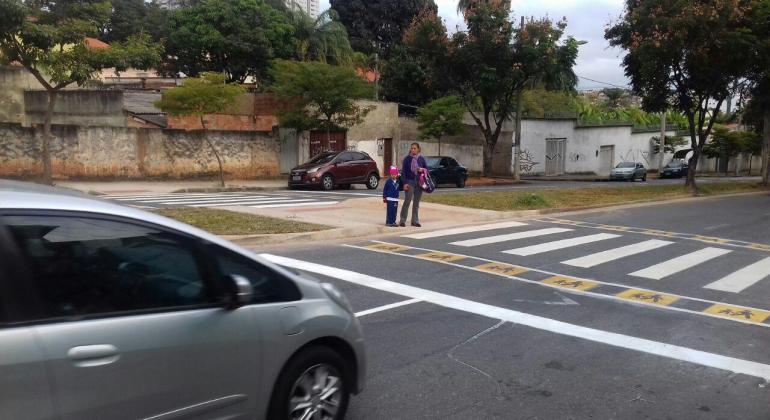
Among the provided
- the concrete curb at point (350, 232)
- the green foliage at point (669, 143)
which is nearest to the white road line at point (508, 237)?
the concrete curb at point (350, 232)

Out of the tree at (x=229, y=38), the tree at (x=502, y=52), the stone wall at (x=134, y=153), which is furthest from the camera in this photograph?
the tree at (x=229, y=38)

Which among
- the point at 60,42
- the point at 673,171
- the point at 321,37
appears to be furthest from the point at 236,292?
the point at 673,171

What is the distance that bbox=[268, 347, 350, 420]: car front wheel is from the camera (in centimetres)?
367

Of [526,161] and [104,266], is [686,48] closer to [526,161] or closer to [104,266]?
[526,161]

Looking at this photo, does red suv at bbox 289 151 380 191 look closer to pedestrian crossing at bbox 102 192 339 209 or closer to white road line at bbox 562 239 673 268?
pedestrian crossing at bbox 102 192 339 209

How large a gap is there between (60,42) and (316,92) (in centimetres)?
1108

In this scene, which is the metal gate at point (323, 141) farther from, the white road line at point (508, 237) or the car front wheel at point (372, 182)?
the white road line at point (508, 237)

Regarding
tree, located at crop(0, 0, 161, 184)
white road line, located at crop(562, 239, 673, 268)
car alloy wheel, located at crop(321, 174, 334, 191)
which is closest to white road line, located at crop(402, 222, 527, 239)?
white road line, located at crop(562, 239, 673, 268)

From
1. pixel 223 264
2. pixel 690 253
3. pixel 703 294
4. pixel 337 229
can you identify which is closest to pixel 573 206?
pixel 690 253

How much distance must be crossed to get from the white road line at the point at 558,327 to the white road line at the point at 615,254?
3378 millimetres

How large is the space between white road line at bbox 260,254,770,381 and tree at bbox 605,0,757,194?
63.1 ft

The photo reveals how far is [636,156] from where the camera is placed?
5412 centimetres

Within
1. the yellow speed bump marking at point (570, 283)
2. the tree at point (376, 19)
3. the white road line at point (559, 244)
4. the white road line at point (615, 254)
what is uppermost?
the tree at point (376, 19)

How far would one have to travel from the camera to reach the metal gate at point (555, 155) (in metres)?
44.5
